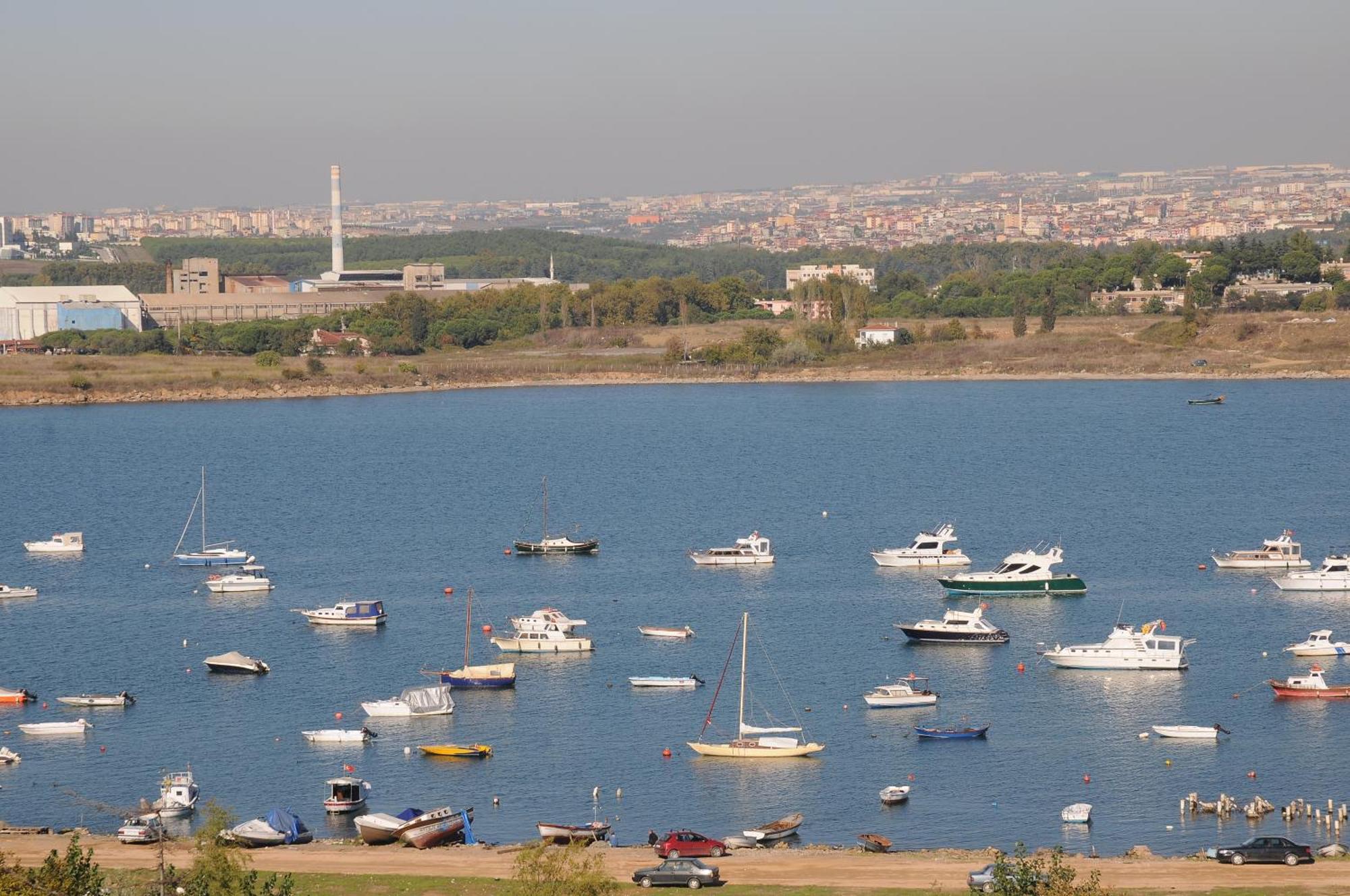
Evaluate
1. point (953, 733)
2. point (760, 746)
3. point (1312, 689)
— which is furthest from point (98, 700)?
point (1312, 689)

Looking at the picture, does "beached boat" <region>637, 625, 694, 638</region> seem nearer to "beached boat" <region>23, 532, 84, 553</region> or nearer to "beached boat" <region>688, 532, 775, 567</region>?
"beached boat" <region>688, 532, 775, 567</region>

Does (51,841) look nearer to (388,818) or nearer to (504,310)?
(388,818)

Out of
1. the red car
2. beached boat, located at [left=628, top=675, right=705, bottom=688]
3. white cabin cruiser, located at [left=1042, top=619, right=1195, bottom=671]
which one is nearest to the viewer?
the red car

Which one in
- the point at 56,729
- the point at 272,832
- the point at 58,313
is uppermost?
the point at 58,313

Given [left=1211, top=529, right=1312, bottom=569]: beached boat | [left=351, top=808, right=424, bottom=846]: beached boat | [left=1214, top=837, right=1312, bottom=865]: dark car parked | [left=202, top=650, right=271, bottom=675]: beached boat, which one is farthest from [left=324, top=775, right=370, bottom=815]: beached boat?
[left=1211, top=529, right=1312, bottom=569]: beached boat

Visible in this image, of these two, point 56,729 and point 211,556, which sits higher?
point 211,556

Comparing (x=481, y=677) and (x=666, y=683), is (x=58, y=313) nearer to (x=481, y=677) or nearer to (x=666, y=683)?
(x=481, y=677)

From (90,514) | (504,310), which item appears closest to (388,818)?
(90,514)

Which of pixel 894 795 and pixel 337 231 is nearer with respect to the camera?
pixel 894 795
